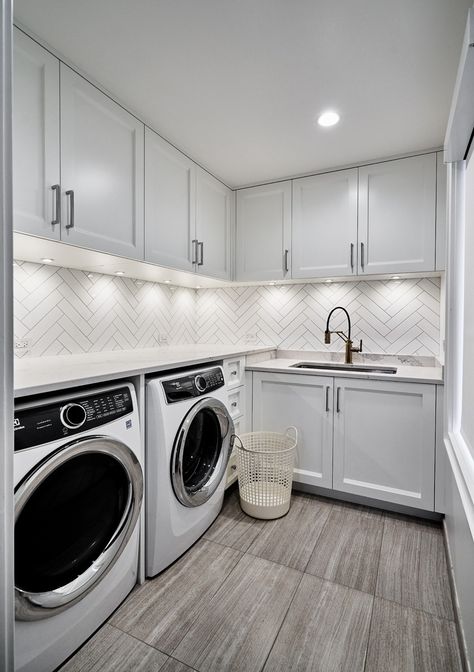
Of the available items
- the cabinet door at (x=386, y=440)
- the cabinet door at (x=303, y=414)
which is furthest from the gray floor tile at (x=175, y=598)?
the cabinet door at (x=386, y=440)

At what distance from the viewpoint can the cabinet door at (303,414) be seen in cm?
223

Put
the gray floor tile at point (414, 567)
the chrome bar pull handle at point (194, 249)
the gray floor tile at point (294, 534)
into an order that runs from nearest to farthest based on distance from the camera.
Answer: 1. the gray floor tile at point (414, 567)
2. the gray floor tile at point (294, 534)
3. the chrome bar pull handle at point (194, 249)

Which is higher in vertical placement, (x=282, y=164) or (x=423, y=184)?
(x=282, y=164)

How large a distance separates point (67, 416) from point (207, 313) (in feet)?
7.34

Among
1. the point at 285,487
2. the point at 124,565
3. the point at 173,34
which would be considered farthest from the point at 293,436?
the point at 173,34

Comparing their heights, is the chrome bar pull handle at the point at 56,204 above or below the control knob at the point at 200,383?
above

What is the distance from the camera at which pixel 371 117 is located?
1913 millimetres

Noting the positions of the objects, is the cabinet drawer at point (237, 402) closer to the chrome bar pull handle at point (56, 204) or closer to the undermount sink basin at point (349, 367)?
the undermount sink basin at point (349, 367)

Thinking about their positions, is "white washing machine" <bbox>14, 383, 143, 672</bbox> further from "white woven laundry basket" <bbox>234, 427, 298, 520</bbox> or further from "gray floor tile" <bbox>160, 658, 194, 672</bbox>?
"white woven laundry basket" <bbox>234, 427, 298, 520</bbox>

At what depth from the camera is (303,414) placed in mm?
2303

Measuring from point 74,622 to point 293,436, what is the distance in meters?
1.53

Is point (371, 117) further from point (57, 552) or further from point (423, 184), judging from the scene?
point (57, 552)

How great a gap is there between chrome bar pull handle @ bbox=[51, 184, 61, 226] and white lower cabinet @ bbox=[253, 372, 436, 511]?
1.56 m

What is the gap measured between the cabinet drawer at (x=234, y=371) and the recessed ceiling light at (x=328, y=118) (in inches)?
59.5
